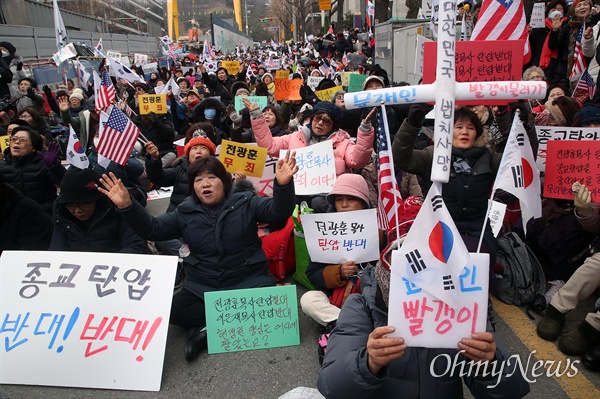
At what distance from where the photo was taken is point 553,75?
7789 millimetres

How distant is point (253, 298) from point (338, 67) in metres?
14.3

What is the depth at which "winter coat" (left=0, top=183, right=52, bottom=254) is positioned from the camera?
13.0ft

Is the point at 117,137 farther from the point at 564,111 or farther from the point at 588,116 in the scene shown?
the point at 564,111

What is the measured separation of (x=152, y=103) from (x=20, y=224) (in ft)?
15.3

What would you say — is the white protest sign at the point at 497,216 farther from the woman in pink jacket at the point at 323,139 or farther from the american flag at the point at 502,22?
the woman in pink jacket at the point at 323,139

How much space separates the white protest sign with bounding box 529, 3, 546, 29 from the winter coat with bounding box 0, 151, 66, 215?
7.69 m

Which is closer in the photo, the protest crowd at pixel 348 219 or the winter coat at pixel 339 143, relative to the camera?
the protest crowd at pixel 348 219

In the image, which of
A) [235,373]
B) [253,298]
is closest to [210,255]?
[253,298]

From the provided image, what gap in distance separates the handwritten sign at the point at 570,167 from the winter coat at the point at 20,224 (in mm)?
4193

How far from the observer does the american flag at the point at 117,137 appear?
4.21m

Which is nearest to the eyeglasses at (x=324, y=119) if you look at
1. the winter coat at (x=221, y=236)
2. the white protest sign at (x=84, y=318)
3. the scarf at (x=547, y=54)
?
the winter coat at (x=221, y=236)

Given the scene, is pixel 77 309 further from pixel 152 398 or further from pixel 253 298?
pixel 253 298

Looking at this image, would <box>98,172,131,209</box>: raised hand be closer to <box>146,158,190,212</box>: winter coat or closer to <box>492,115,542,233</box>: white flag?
<box>146,158,190,212</box>: winter coat

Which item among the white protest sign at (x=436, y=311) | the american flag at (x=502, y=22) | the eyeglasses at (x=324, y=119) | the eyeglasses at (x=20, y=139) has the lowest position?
the white protest sign at (x=436, y=311)
